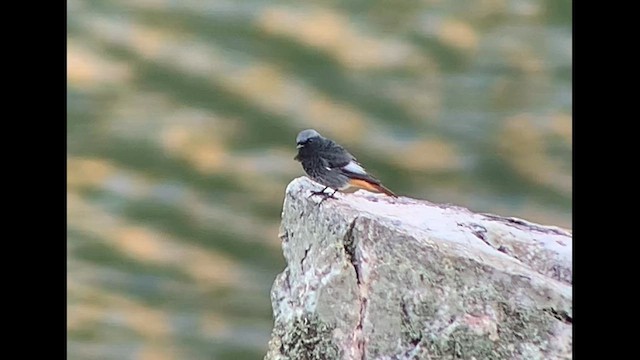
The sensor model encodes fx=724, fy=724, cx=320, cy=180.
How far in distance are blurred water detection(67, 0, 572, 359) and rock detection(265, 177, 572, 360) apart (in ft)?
0.13

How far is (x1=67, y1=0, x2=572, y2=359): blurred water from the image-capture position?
101 cm

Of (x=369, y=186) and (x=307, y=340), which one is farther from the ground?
(x=369, y=186)

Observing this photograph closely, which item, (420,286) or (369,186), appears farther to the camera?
(369,186)

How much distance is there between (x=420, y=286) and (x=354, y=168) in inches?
8.0

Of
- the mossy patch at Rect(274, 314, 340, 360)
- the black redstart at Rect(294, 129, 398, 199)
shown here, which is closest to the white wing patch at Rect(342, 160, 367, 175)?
the black redstart at Rect(294, 129, 398, 199)

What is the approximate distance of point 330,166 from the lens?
3.35 ft

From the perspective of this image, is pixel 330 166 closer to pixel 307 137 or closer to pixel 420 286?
pixel 307 137

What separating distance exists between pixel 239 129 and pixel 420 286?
1.14 ft

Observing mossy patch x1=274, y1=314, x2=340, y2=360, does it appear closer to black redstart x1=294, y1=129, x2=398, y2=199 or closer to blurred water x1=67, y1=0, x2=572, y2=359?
blurred water x1=67, y1=0, x2=572, y2=359

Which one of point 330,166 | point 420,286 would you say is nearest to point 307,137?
point 330,166

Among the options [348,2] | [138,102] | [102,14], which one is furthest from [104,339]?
[348,2]

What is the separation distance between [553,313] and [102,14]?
76 centimetres

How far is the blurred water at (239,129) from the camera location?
3.31 feet
